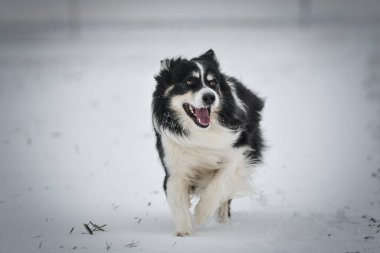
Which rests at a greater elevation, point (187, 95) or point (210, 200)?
point (187, 95)

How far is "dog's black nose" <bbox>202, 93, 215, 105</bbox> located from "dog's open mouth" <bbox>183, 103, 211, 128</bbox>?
0.14 metres

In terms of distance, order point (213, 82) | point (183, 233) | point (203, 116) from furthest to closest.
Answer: point (213, 82) < point (203, 116) < point (183, 233)

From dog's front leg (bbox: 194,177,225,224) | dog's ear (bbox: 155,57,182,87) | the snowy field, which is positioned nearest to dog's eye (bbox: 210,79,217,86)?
dog's ear (bbox: 155,57,182,87)

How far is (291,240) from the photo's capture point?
198 inches

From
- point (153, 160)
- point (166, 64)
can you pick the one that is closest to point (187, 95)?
point (166, 64)

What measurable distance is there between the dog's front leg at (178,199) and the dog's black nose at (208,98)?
0.88 metres

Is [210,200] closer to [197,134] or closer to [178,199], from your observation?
[178,199]

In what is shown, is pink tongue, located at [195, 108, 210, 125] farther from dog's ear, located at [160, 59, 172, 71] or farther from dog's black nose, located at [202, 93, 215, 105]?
dog's ear, located at [160, 59, 172, 71]

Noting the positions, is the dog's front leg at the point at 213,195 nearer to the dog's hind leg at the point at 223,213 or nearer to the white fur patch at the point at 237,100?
the dog's hind leg at the point at 223,213

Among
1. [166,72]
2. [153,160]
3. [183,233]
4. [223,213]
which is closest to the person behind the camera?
[183,233]

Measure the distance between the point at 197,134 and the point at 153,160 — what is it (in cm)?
465

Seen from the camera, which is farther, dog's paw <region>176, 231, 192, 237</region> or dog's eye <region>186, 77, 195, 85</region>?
dog's eye <region>186, 77, 195, 85</region>

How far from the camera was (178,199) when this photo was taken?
5.70 meters

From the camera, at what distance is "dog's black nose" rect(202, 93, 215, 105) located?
17.8 feet
